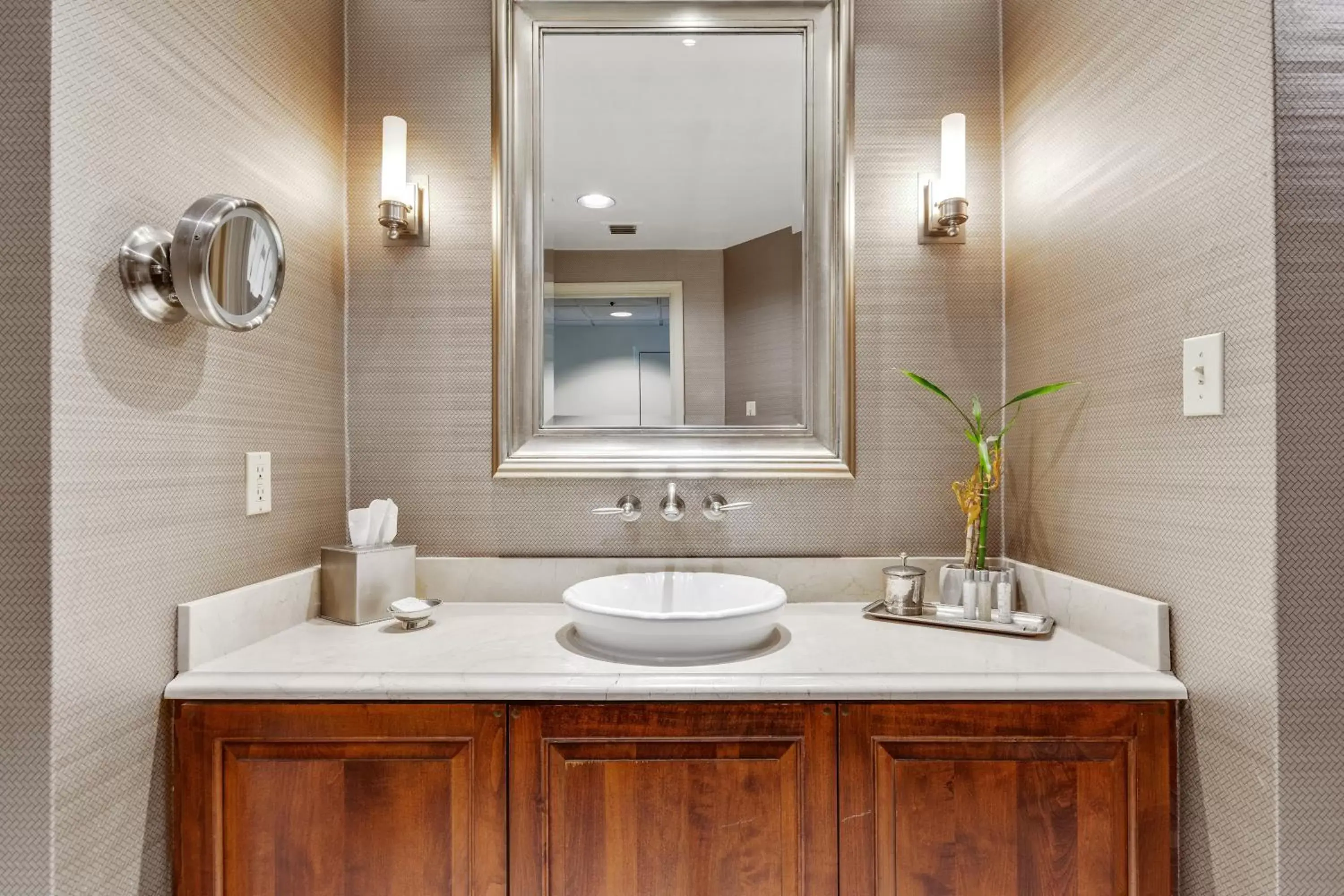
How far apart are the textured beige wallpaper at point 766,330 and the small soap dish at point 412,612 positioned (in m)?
0.75

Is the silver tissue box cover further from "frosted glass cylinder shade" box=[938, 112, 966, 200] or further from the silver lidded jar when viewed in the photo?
"frosted glass cylinder shade" box=[938, 112, 966, 200]

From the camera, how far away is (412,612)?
1191mm

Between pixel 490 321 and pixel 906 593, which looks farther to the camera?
pixel 490 321

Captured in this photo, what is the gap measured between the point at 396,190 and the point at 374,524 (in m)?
0.71

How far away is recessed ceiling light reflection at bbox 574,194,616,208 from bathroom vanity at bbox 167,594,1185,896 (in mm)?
1038

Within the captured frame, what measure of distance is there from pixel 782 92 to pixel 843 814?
1.44 m

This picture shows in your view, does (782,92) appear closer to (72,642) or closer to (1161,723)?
(1161,723)

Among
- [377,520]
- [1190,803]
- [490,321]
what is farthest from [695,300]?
[1190,803]

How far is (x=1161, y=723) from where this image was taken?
930 mm

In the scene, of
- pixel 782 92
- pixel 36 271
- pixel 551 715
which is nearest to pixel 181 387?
pixel 36 271

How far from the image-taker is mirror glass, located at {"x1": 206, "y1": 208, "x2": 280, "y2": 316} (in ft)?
3.13

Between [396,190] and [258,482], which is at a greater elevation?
[396,190]

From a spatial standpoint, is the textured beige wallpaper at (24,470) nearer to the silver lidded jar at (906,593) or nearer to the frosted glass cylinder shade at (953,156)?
the silver lidded jar at (906,593)

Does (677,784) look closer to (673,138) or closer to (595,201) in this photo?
(595,201)
